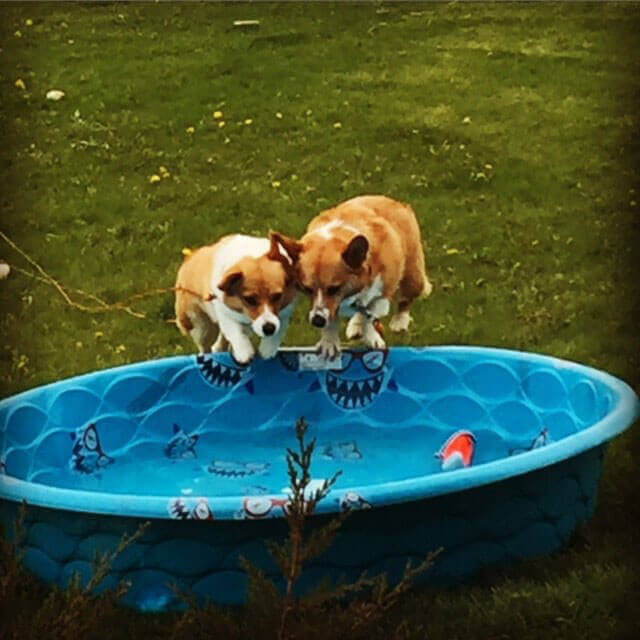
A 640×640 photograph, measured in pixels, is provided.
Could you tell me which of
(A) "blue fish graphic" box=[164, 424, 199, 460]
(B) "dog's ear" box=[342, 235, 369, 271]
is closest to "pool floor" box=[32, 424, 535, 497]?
(A) "blue fish graphic" box=[164, 424, 199, 460]

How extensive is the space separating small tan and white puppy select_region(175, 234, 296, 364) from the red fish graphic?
0.33m

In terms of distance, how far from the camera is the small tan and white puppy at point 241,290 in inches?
110

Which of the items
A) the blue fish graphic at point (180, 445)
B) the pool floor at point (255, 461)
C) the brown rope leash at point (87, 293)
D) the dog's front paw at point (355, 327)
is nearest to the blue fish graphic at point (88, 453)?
the pool floor at point (255, 461)

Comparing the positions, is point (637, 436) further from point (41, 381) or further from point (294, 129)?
point (41, 381)

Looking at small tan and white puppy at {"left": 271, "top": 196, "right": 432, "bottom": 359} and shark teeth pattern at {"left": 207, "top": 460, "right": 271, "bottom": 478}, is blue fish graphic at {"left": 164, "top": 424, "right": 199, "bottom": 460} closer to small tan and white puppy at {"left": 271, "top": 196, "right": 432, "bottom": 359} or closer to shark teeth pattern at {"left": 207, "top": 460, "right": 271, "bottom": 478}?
shark teeth pattern at {"left": 207, "top": 460, "right": 271, "bottom": 478}

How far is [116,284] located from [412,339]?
543 mm

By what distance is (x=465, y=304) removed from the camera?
9.52 ft

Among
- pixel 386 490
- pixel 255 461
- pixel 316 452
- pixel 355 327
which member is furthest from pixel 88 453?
pixel 386 490

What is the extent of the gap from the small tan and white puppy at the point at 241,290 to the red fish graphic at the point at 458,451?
33 cm

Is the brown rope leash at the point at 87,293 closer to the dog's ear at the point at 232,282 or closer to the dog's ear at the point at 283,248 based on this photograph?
the dog's ear at the point at 232,282

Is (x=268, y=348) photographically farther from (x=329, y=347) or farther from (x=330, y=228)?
(x=330, y=228)

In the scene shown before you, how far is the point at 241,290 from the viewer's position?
111 inches

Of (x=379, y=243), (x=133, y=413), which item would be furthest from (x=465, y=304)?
(x=133, y=413)

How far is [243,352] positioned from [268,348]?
55 mm
